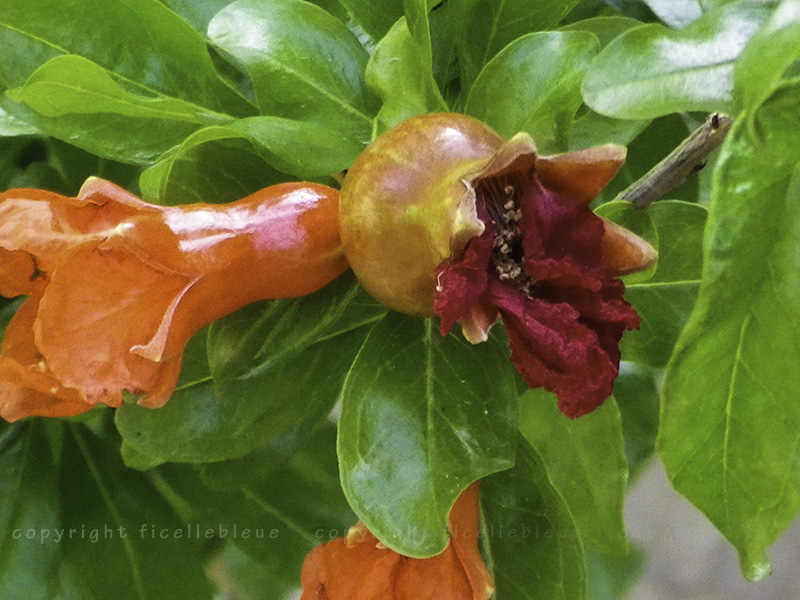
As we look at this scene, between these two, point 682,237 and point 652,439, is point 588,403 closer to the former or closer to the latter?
point 682,237

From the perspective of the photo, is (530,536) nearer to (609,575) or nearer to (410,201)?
(410,201)

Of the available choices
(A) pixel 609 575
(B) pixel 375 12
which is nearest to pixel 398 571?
(B) pixel 375 12

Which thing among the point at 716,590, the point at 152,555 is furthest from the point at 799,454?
the point at 716,590

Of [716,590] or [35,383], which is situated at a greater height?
[35,383]

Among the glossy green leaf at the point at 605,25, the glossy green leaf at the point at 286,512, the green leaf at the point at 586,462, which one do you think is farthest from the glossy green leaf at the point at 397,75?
the glossy green leaf at the point at 286,512

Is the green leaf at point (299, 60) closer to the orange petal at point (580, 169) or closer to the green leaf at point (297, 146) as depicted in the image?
the green leaf at point (297, 146)
